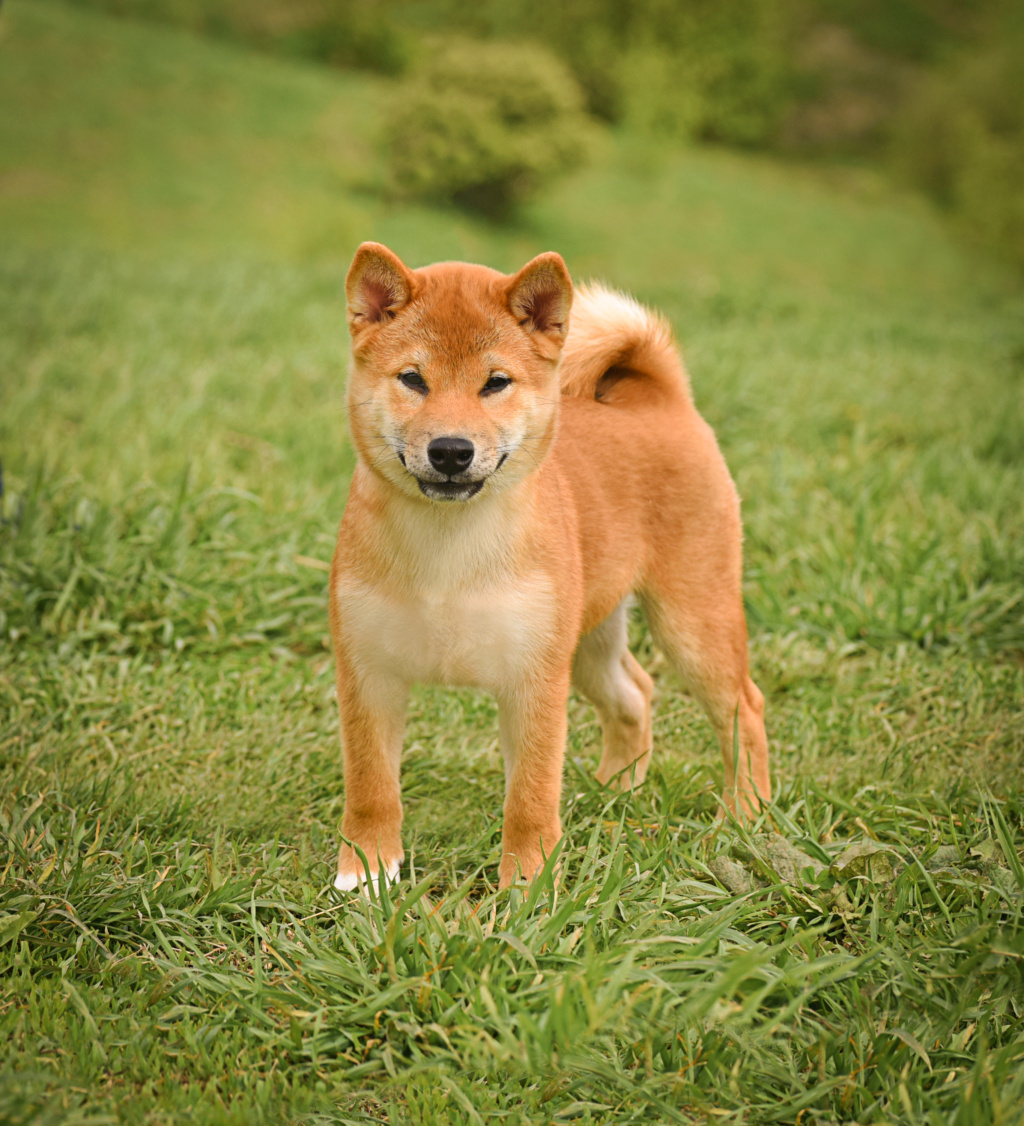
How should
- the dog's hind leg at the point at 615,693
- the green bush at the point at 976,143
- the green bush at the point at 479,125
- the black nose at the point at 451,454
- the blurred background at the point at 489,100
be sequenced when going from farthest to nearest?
the green bush at the point at 976,143 < the blurred background at the point at 489,100 < the green bush at the point at 479,125 < the dog's hind leg at the point at 615,693 < the black nose at the point at 451,454

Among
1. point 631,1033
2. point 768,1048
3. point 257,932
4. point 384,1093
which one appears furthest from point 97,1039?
point 768,1048

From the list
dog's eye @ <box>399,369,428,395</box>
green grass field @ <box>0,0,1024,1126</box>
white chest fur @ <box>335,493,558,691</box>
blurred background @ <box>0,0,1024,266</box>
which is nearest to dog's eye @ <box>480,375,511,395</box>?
dog's eye @ <box>399,369,428,395</box>

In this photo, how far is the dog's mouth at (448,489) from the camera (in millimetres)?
2266

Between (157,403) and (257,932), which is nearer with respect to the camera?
(257,932)

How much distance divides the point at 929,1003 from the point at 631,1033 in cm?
68

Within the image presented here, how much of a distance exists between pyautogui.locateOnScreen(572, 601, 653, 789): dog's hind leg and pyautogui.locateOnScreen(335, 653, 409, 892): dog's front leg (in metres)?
0.77

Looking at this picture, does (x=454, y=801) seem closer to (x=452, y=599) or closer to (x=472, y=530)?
(x=452, y=599)

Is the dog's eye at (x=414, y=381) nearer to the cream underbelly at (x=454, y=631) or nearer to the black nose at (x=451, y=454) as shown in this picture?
the black nose at (x=451, y=454)

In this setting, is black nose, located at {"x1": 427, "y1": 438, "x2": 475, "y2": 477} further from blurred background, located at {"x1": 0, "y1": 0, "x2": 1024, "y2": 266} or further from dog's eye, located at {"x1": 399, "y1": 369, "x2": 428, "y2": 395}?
blurred background, located at {"x1": 0, "y1": 0, "x2": 1024, "y2": 266}

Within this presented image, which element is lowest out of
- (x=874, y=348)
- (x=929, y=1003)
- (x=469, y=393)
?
(x=874, y=348)

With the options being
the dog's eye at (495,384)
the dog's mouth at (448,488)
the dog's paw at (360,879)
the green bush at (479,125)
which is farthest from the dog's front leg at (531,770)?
the green bush at (479,125)

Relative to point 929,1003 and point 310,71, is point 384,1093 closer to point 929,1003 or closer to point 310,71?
point 929,1003

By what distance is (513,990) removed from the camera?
220cm

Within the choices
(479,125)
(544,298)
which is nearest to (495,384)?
(544,298)
